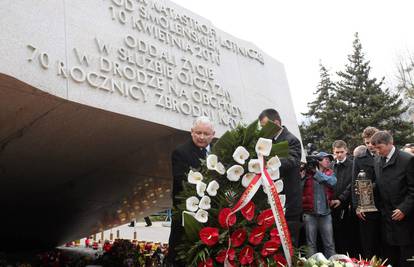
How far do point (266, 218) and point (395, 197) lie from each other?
2.22 m

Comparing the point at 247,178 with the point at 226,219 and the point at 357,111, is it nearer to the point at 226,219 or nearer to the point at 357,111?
the point at 226,219

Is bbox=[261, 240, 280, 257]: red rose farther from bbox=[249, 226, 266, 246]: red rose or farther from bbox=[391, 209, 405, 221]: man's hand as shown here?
bbox=[391, 209, 405, 221]: man's hand

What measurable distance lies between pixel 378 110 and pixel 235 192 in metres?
27.6

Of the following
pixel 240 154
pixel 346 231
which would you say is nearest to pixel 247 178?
pixel 240 154

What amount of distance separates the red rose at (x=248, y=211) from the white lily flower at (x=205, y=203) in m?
0.24

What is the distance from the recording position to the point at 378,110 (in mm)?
28406

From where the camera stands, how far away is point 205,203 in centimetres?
303

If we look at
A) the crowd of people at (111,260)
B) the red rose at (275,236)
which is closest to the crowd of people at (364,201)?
the red rose at (275,236)

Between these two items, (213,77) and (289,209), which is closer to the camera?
(289,209)

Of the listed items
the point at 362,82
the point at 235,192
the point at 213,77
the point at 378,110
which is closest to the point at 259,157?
the point at 235,192

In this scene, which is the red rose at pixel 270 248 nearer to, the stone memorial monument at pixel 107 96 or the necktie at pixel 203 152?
the necktie at pixel 203 152

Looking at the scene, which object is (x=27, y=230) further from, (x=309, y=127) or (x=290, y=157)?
(x=309, y=127)

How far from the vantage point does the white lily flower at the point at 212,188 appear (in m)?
3.03

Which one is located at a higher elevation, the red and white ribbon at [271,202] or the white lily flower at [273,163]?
the white lily flower at [273,163]
